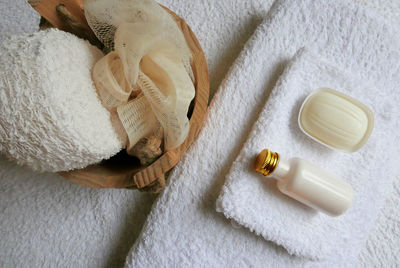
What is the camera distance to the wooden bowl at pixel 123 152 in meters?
0.27

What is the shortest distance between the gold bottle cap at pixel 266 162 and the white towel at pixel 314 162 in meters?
0.02

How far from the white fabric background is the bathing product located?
0.16 m

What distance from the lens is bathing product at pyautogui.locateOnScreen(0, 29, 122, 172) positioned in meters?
0.20

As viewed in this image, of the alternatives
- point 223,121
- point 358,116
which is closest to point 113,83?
point 223,121

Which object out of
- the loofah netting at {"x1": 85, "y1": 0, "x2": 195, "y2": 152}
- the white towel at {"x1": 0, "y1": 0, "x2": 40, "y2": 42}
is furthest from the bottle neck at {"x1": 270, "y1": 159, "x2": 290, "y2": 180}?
the white towel at {"x1": 0, "y1": 0, "x2": 40, "y2": 42}

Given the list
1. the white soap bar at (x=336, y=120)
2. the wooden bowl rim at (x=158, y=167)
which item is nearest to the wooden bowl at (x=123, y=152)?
the wooden bowl rim at (x=158, y=167)

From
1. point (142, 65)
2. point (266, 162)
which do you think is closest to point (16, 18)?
point (142, 65)

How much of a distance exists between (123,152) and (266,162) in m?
0.15

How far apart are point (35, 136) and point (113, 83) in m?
0.08

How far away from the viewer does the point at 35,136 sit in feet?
0.67

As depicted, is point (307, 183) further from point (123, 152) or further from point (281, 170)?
point (123, 152)

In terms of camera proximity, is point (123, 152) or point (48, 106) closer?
point (48, 106)

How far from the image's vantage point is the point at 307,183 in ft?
1.04

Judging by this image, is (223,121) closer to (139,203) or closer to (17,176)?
(139,203)
